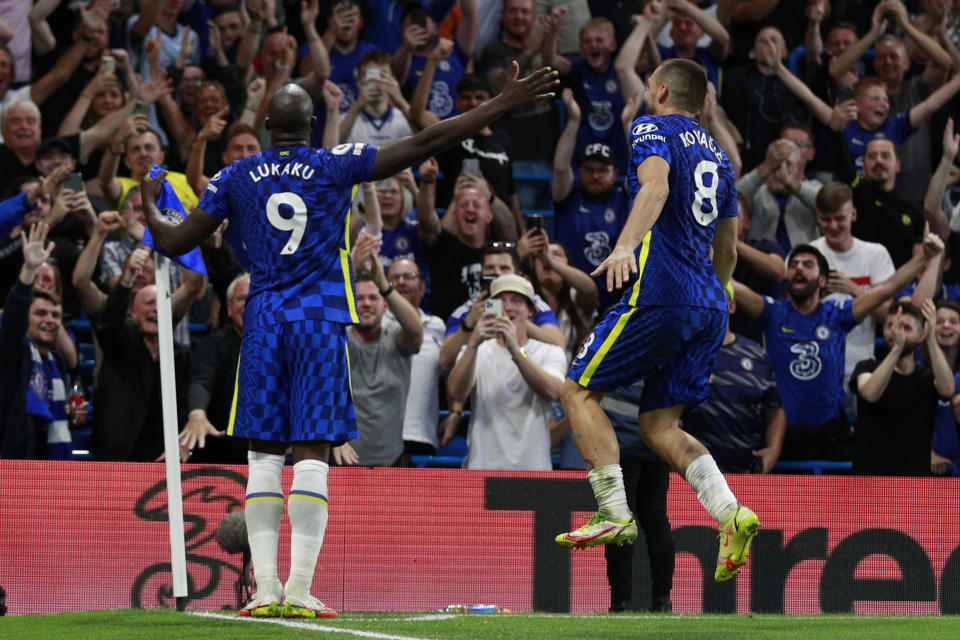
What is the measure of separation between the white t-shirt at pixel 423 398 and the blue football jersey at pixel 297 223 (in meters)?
3.40

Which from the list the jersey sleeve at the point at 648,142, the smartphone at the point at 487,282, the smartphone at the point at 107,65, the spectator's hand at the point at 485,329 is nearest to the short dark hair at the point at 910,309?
the smartphone at the point at 487,282

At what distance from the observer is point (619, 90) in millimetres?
13516

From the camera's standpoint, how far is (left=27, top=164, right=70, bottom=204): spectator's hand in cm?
995

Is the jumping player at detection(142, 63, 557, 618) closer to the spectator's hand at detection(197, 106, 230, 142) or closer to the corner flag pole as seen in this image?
the corner flag pole

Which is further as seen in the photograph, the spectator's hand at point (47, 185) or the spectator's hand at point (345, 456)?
the spectator's hand at point (47, 185)

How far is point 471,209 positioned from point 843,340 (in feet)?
10.7

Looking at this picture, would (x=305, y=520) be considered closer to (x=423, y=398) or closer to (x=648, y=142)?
(x=648, y=142)

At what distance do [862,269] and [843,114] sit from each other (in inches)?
81.7

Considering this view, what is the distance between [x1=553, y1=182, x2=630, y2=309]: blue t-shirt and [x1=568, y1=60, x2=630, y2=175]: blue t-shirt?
3.84ft

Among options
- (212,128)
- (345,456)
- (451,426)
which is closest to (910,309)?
(451,426)

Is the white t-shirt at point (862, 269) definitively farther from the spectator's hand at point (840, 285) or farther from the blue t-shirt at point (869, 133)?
the blue t-shirt at point (869, 133)

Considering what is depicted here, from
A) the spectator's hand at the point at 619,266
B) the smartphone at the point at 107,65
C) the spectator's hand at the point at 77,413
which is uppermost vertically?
the smartphone at the point at 107,65

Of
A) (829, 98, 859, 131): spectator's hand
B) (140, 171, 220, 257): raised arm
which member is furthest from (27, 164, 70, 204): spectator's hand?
(829, 98, 859, 131): spectator's hand

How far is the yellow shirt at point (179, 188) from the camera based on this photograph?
1064 cm
